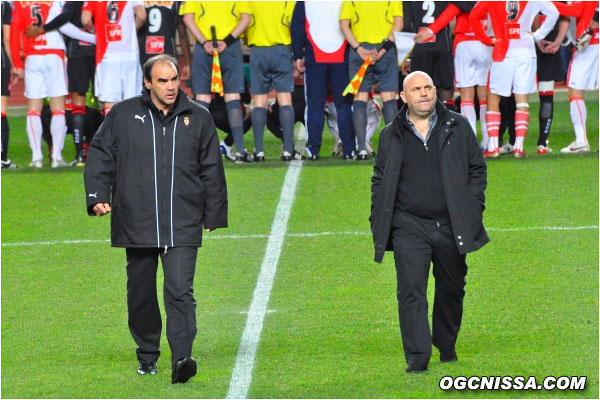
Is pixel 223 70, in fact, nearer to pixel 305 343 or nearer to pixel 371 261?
Result: pixel 371 261

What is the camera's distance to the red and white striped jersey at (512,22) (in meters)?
15.9

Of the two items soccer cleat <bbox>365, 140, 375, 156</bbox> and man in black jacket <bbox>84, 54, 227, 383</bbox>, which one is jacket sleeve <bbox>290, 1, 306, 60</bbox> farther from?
man in black jacket <bbox>84, 54, 227, 383</bbox>

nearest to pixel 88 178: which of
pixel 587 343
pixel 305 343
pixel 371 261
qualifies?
pixel 305 343

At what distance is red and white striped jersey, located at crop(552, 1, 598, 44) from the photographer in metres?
16.3

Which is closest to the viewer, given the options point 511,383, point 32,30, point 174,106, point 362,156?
point 511,383

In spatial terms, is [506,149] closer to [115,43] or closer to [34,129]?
[115,43]

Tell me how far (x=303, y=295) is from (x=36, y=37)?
778 cm

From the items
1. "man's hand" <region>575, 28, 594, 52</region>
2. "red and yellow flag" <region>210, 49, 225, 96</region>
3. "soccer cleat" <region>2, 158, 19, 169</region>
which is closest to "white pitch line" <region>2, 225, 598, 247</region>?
"red and yellow flag" <region>210, 49, 225, 96</region>

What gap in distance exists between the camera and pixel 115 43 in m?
16.7

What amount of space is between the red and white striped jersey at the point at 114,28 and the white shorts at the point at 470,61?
3.80 metres

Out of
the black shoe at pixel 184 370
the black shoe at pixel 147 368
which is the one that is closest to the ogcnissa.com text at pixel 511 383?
the black shoe at pixel 184 370

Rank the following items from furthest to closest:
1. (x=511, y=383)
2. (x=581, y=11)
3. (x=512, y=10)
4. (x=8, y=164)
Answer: (x=8, y=164) → (x=581, y=11) → (x=512, y=10) → (x=511, y=383)

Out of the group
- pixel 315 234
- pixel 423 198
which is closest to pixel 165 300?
pixel 423 198

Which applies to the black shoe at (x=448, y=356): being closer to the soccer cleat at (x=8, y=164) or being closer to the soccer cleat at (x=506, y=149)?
the soccer cleat at (x=506, y=149)
